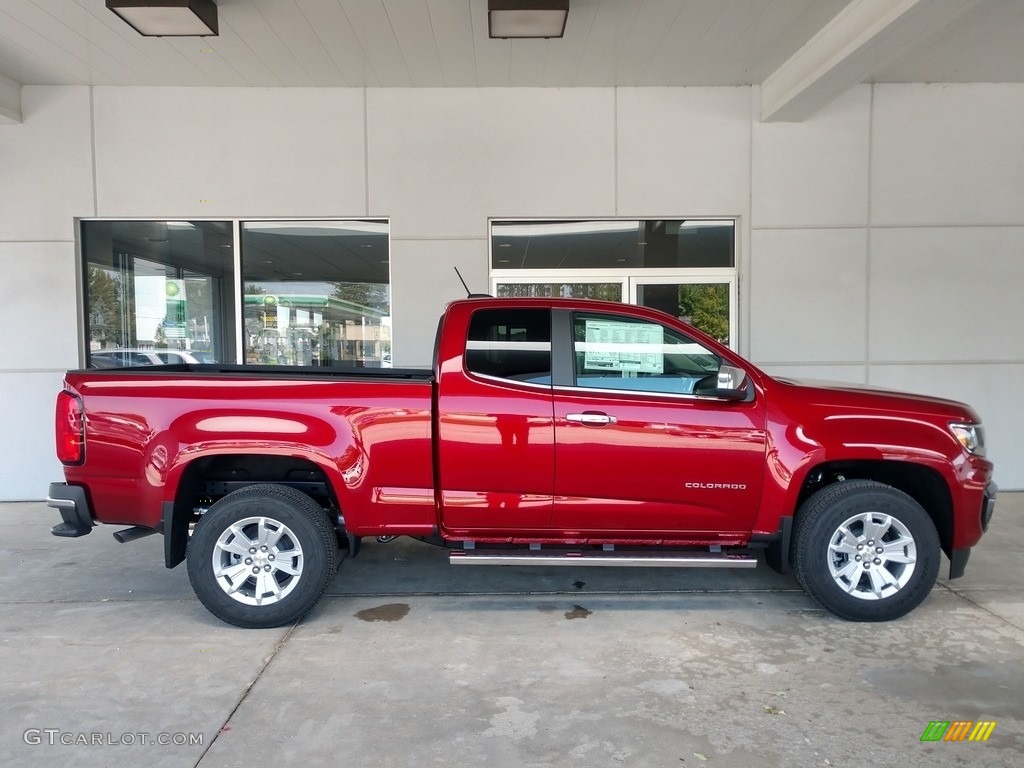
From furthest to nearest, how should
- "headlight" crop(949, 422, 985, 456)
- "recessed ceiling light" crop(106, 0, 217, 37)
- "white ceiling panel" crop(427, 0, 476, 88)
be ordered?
1. "white ceiling panel" crop(427, 0, 476, 88)
2. "recessed ceiling light" crop(106, 0, 217, 37)
3. "headlight" crop(949, 422, 985, 456)

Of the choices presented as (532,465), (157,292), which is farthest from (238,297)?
(532,465)

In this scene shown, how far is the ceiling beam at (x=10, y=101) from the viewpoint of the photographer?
7320 mm

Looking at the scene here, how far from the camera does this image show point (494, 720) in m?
3.17

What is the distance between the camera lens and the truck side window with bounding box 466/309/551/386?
4312 millimetres

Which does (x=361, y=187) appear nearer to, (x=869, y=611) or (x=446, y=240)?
Result: (x=446, y=240)

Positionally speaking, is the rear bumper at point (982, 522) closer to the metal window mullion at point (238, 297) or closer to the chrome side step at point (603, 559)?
the chrome side step at point (603, 559)

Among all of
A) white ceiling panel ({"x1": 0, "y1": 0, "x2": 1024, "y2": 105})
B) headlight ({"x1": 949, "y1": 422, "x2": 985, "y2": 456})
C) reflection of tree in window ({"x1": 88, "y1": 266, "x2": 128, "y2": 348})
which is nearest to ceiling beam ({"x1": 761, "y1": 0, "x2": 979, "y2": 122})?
white ceiling panel ({"x1": 0, "y1": 0, "x2": 1024, "y2": 105})

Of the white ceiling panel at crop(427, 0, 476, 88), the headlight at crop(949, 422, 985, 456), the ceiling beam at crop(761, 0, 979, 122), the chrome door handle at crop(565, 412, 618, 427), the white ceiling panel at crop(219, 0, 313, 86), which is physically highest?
the white ceiling panel at crop(219, 0, 313, 86)

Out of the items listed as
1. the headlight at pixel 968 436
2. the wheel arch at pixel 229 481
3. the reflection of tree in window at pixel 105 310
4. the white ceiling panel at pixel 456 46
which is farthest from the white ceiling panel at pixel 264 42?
the headlight at pixel 968 436

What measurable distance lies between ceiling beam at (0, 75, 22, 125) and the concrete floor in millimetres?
5195

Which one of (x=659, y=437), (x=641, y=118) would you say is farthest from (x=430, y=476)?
(x=641, y=118)

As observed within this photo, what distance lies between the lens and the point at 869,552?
166 inches

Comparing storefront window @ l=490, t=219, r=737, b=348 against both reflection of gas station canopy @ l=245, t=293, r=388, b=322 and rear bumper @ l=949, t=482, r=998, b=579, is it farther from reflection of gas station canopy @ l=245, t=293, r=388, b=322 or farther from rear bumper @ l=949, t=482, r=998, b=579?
rear bumper @ l=949, t=482, r=998, b=579

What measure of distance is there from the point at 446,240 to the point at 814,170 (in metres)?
4.26
